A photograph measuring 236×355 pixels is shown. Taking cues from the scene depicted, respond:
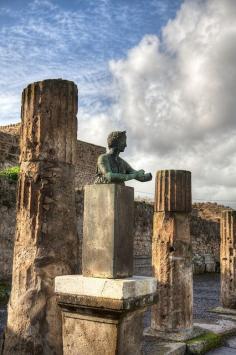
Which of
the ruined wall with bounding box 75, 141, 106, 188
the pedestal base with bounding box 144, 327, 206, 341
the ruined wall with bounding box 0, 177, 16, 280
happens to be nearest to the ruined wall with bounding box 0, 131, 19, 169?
the ruined wall with bounding box 75, 141, 106, 188

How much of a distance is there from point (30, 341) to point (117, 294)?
1864 millimetres

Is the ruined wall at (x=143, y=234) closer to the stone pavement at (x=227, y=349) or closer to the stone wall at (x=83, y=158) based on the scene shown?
the stone pavement at (x=227, y=349)

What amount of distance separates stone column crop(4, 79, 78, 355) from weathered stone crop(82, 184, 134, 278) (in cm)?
116

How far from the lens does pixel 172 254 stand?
7.49 m

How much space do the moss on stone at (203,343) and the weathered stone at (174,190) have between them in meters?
2.13

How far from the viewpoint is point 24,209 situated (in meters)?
5.30

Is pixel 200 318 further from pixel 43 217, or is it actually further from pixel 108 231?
pixel 108 231

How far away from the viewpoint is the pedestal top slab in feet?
12.2

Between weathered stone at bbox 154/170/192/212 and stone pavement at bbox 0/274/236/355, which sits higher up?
weathered stone at bbox 154/170/192/212

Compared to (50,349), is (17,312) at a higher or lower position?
higher

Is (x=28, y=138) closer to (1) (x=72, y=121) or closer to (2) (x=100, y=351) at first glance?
(1) (x=72, y=121)

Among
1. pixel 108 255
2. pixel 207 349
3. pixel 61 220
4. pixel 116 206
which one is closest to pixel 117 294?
pixel 108 255

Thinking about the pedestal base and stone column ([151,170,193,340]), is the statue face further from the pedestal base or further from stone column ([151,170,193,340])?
the pedestal base

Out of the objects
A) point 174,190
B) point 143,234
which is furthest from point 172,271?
point 143,234
